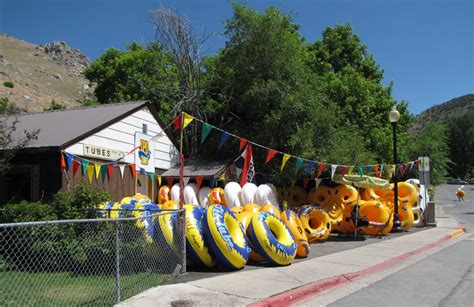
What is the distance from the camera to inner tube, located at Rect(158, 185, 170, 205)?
59.4ft

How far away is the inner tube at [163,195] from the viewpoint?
18109mm

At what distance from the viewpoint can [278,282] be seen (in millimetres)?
8648

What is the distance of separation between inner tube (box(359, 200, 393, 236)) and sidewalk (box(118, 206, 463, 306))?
11.1 feet

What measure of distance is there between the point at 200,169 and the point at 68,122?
7031 millimetres

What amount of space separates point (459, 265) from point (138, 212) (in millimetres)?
8011

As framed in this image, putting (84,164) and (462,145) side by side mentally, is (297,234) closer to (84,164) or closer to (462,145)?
(84,164)

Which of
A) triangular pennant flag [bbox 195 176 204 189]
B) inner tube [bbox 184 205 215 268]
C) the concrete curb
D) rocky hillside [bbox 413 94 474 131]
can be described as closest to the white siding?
triangular pennant flag [bbox 195 176 204 189]

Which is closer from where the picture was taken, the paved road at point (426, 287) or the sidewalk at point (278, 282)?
the sidewalk at point (278, 282)

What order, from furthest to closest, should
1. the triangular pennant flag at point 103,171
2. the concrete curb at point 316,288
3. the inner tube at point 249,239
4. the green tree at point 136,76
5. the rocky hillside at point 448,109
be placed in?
the rocky hillside at point 448,109, the green tree at point 136,76, the triangular pennant flag at point 103,171, the inner tube at point 249,239, the concrete curb at point 316,288

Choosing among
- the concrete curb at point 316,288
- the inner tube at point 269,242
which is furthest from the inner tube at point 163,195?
the concrete curb at point 316,288

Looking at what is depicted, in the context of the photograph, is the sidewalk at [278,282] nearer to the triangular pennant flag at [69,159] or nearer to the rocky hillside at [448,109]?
the triangular pennant flag at [69,159]

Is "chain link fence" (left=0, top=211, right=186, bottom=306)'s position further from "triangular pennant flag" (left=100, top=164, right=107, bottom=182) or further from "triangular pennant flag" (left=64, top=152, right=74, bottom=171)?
"triangular pennant flag" (left=100, top=164, right=107, bottom=182)

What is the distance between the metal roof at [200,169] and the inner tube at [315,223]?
5184 millimetres

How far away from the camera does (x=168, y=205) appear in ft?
45.7
